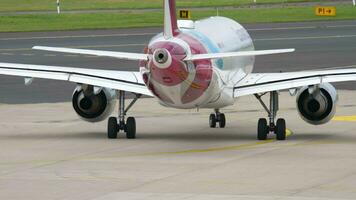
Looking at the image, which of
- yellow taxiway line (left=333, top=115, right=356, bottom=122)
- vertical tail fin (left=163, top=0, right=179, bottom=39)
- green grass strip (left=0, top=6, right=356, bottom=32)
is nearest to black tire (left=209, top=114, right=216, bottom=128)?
yellow taxiway line (left=333, top=115, right=356, bottom=122)

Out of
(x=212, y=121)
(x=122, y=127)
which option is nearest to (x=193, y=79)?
(x=122, y=127)

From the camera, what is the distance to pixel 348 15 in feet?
283

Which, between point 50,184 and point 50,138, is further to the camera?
point 50,138

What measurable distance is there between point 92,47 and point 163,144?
35.2 metres

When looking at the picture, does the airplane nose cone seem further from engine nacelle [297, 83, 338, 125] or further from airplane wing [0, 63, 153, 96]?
engine nacelle [297, 83, 338, 125]

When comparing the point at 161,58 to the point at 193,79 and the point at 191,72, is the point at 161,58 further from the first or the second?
the point at 193,79

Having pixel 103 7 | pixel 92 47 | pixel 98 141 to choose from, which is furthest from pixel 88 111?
pixel 103 7

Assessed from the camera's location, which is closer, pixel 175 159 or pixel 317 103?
pixel 175 159

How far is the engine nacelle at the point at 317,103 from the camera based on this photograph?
32750 millimetres

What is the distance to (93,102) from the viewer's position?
34.2 metres

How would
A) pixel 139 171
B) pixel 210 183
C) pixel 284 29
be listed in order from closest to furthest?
pixel 210 183, pixel 139 171, pixel 284 29

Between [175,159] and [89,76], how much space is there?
5.45 m

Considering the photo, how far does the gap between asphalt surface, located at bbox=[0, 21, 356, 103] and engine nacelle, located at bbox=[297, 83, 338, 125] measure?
1433cm

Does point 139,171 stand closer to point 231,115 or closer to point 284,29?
point 231,115
